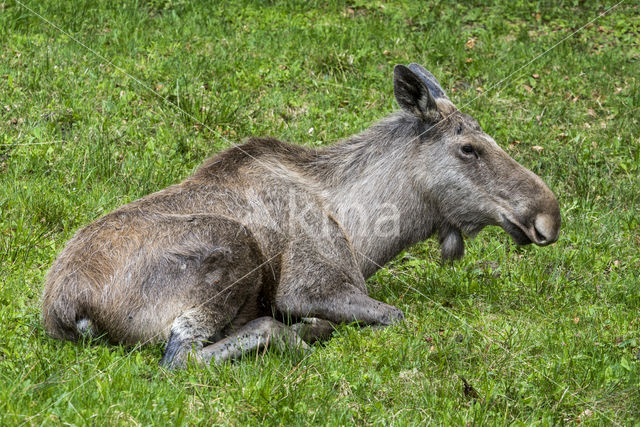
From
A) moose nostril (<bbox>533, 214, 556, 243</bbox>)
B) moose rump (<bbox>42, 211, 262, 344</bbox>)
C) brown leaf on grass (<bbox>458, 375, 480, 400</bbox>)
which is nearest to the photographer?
brown leaf on grass (<bbox>458, 375, 480, 400</bbox>)

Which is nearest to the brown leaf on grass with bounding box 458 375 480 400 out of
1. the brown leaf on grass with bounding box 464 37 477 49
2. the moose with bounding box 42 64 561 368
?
the moose with bounding box 42 64 561 368

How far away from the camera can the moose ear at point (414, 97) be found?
6.31 metres

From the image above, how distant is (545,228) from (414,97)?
4.60ft

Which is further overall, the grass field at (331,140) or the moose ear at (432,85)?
the moose ear at (432,85)

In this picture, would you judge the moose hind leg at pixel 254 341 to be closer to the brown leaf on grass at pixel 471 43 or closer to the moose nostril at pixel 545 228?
the moose nostril at pixel 545 228

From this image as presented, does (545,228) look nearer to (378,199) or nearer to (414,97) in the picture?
(378,199)

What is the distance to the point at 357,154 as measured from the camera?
6.59 metres

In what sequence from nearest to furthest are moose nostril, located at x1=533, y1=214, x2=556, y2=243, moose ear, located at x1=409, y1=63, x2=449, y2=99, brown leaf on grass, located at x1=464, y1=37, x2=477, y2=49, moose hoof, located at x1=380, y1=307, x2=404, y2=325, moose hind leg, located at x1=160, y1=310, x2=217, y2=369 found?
1. moose hind leg, located at x1=160, y1=310, x2=217, y2=369
2. moose hoof, located at x1=380, y1=307, x2=404, y2=325
3. moose nostril, located at x1=533, y1=214, x2=556, y2=243
4. moose ear, located at x1=409, y1=63, x2=449, y2=99
5. brown leaf on grass, located at x1=464, y1=37, x2=477, y2=49

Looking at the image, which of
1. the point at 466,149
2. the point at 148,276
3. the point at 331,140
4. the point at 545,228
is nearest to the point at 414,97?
the point at 466,149

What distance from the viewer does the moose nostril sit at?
19.2 ft

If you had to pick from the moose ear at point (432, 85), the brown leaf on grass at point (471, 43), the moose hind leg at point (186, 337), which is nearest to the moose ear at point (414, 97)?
the moose ear at point (432, 85)

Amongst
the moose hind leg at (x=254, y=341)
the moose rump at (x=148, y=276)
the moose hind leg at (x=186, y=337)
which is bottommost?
the moose hind leg at (x=254, y=341)

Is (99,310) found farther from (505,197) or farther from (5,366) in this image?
(505,197)

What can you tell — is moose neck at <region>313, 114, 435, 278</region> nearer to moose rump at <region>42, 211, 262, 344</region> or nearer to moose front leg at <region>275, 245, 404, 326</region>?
moose front leg at <region>275, 245, 404, 326</region>
